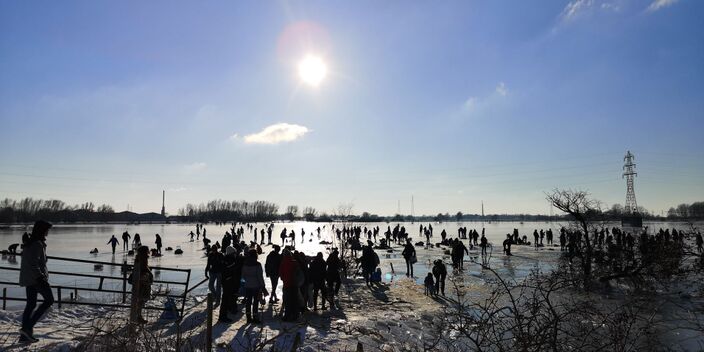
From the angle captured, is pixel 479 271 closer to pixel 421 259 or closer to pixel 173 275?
pixel 421 259

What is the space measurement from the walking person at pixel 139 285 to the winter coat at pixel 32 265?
129 centimetres

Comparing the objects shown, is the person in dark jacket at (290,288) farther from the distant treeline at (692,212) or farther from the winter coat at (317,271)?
the distant treeline at (692,212)

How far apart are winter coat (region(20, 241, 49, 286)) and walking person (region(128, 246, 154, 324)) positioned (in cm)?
129

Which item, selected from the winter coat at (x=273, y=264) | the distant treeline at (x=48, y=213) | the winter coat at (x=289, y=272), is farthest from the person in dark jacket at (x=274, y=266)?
the distant treeline at (x=48, y=213)

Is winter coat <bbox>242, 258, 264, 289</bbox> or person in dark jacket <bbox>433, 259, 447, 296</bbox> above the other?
winter coat <bbox>242, 258, 264, 289</bbox>

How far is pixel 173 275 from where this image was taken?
17297 millimetres

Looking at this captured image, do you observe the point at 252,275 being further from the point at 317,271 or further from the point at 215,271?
the point at 317,271

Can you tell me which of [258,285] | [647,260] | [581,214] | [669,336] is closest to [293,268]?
[258,285]

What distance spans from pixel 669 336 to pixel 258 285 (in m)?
8.91

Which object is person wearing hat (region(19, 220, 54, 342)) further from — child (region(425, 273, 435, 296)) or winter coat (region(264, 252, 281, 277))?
child (region(425, 273, 435, 296))

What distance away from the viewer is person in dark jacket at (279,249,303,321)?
382 inches

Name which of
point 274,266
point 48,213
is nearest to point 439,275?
point 274,266

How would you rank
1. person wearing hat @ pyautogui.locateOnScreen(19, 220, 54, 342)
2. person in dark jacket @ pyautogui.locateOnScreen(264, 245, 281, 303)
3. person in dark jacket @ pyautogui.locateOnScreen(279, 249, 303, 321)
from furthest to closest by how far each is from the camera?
person in dark jacket @ pyautogui.locateOnScreen(264, 245, 281, 303)
person in dark jacket @ pyautogui.locateOnScreen(279, 249, 303, 321)
person wearing hat @ pyautogui.locateOnScreen(19, 220, 54, 342)

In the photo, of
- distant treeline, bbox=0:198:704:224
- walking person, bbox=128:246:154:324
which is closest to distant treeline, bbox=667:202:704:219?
distant treeline, bbox=0:198:704:224
